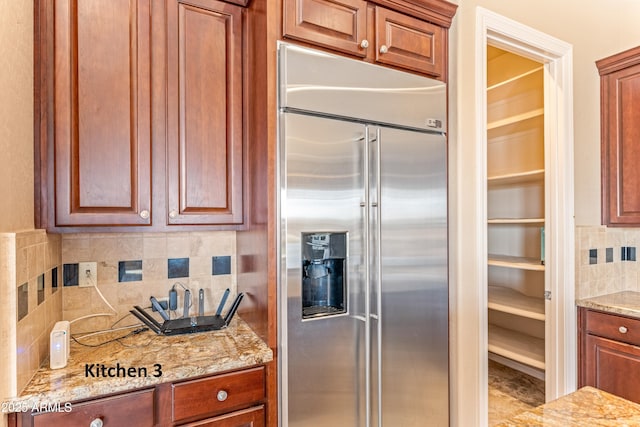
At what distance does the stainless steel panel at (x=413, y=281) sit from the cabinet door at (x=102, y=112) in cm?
107

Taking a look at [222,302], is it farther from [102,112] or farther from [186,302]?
[102,112]

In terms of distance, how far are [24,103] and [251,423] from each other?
1411 millimetres

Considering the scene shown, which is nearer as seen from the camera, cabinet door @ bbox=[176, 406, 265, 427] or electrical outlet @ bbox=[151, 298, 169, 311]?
cabinet door @ bbox=[176, 406, 265, 427]

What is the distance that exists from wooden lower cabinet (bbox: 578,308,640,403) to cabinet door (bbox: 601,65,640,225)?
2.16 ft

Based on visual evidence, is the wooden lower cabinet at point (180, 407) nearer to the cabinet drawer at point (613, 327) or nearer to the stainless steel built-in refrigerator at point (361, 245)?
the stainless steel built-in refrigerator at point (361, 245)

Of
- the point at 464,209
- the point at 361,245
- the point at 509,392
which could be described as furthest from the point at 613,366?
the point at 361,245

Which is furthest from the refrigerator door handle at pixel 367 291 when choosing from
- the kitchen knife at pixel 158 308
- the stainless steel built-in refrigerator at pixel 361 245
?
the kitchen knife at pixel 158 308

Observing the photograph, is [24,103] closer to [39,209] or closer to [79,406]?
[39,209]

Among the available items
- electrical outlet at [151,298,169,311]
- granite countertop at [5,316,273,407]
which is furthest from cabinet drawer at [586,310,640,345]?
electrical outlet at [151,298,169,311]

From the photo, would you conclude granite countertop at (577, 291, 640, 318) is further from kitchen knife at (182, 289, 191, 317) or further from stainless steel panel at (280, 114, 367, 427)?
kitchen knife at (182, 289, 191, 317)

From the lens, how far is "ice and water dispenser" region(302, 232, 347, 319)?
155 cm

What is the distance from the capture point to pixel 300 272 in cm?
150

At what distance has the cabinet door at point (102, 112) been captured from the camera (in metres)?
1.37

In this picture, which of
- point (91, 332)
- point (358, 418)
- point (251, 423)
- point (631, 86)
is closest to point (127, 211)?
point (91, 332)
